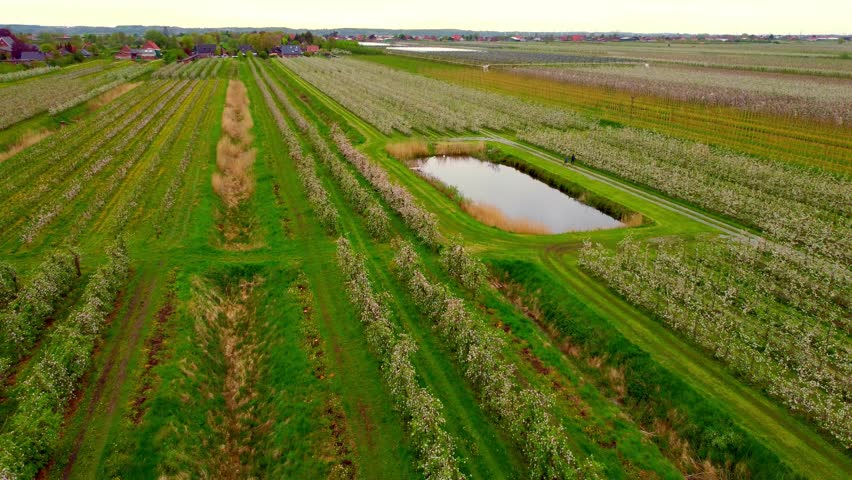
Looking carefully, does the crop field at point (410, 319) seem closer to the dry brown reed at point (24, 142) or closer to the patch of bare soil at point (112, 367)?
the patch of bare soil at point (112, 367)

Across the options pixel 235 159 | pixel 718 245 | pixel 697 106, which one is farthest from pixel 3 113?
pixel 697 106

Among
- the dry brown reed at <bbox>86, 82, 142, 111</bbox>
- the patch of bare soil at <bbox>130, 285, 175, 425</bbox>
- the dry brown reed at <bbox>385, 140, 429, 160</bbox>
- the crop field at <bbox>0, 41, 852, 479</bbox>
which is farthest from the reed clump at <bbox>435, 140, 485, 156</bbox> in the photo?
the dry brown reed at <bbox>86, 82, 142, 111</bbox>

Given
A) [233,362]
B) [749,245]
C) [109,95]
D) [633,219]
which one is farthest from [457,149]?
[109,95]

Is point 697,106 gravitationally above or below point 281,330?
above

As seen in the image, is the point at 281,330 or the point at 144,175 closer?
the point at 281,330

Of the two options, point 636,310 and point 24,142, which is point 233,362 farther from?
point 24,142

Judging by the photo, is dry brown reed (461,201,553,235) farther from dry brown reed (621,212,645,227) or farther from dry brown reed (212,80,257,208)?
dry brown reed (212,80,257,208)

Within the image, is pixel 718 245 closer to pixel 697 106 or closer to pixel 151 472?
pixel 151 472

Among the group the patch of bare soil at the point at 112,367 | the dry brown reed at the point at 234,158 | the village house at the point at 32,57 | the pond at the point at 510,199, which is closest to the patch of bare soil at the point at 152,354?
the patch of bare soil at the point at 112,367
